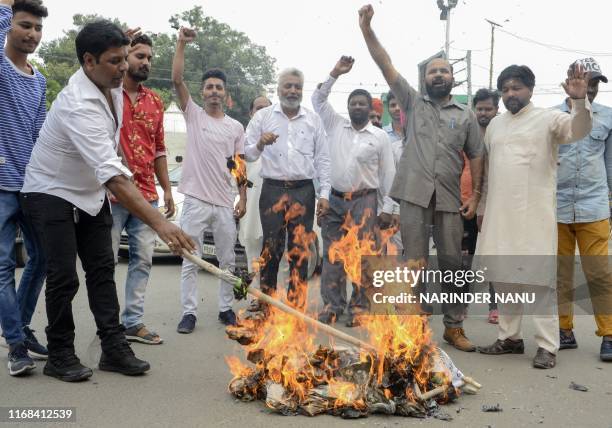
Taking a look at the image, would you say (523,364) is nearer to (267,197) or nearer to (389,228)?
(389,228)

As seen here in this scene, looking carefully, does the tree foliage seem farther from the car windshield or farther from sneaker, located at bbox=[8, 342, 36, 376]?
sneaker, located at bbox=[8, 342, 36, 376]

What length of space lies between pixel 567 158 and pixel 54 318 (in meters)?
4.42

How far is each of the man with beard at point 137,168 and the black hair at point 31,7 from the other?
0.91 m

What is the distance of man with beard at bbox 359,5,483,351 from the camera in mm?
5418

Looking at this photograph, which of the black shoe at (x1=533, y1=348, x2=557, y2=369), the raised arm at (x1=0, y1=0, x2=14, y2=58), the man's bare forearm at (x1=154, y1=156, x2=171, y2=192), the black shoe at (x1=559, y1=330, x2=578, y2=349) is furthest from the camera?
the man's bare forearm at (x1=154, y1=156, x2=171, y2=192)

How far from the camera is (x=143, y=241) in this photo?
5.39 meters

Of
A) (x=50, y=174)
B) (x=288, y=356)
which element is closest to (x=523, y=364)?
(x=288, y=356)

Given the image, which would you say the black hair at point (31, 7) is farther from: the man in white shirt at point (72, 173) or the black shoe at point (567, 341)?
the black shoe at point (567, 341)

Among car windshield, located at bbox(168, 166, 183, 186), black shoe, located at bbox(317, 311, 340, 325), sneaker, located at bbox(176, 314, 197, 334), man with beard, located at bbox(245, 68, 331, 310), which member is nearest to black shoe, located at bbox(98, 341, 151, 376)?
sneaker, located at bbox(176, 314, 197, 334)

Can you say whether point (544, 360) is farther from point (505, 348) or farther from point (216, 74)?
point (216, 74)

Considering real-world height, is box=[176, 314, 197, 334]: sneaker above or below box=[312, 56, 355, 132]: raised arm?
below

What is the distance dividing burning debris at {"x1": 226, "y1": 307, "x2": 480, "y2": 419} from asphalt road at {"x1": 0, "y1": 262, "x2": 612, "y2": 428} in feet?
0.26

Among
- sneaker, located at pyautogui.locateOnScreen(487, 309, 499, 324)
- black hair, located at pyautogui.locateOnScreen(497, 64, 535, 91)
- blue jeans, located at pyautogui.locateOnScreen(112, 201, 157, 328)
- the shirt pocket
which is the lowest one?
sneaker, located at pyautogui.locateOnScreen(487, 309, 499, 324)

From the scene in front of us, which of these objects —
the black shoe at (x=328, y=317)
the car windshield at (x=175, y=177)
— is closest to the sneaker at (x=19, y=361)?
the black shoe at (x=328, y=317)
